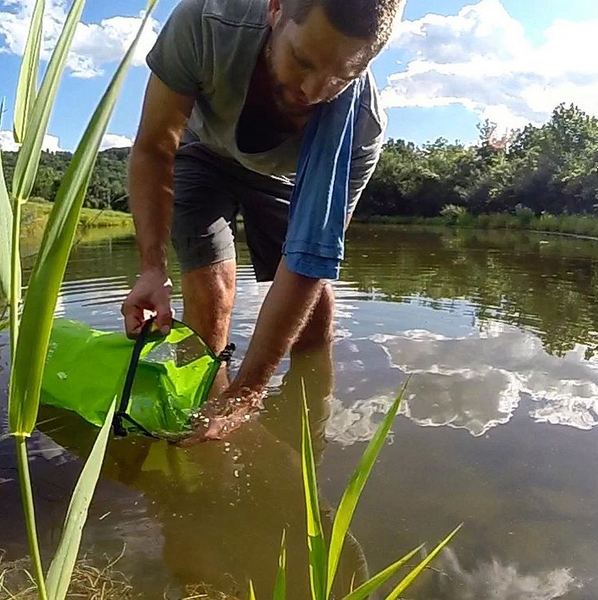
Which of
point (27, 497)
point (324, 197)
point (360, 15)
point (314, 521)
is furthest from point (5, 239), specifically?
point (324, 197)

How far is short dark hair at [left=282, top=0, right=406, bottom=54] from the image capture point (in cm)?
121

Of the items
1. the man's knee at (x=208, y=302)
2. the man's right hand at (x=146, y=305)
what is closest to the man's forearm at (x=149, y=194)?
the man's right hand at (x=146, y=305)

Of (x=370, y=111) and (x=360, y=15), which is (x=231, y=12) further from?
(x=360, y=15)

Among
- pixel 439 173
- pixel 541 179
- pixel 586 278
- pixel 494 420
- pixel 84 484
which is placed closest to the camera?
pixel 84 484

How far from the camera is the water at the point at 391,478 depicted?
1.17 meters

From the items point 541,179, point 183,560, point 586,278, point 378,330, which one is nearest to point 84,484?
point 183,560

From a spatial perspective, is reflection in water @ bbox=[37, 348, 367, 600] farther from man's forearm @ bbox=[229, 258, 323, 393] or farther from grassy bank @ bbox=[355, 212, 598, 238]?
grassy bank @ bbox=[355, 212, 598, 238]

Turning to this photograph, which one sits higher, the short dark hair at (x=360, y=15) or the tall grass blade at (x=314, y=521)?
the short dark hair at (x=360, y=15)

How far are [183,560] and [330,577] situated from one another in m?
0.79

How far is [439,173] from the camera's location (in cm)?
3366

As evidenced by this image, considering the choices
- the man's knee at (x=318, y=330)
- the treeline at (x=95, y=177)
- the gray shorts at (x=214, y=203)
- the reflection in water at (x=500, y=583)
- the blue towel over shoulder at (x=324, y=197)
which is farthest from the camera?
the man's knee at (x=318, y=330)

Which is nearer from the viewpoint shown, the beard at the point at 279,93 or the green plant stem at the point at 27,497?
the green plant stem at the point at 27,497

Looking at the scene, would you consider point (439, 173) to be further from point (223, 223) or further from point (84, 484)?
point (84, 484)

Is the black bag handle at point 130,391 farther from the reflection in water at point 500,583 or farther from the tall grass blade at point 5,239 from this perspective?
the tall grass blade at point 5,239
